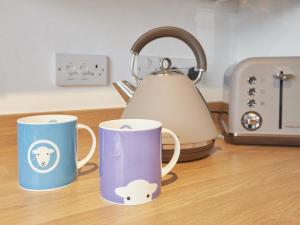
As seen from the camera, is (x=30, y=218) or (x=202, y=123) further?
(x=202, y=123)

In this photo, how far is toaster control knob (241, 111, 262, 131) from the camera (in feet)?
2.45

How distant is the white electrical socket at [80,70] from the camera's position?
0.79 metres

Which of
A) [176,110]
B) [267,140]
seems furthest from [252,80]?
[176,110]

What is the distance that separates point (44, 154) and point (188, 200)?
0.22 m

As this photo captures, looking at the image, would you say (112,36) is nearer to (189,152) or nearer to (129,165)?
(189,152)

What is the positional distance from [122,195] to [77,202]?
0.07 m

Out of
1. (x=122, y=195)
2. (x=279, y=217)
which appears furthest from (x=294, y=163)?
(x=122, y=195)

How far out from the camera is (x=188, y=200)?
1.38 feet

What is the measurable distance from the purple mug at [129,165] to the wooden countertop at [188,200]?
0.02 meters

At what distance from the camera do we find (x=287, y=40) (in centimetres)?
101

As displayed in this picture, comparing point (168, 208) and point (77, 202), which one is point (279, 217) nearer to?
point (168, 208)

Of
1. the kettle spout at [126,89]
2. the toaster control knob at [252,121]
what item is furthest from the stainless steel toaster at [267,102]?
the kettle spout at [126,89]

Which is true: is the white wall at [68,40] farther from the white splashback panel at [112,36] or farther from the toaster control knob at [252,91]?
the toaster control knob at [252,91]

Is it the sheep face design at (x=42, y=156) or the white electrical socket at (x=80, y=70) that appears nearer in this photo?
the sheep face design at (x=42, y=156)
